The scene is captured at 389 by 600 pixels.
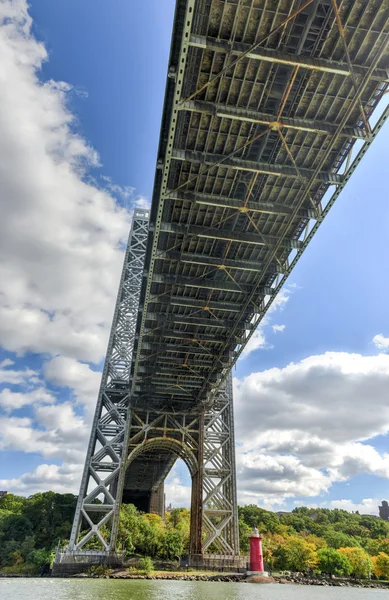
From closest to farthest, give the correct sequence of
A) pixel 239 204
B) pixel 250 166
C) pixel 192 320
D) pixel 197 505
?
pixel 250 166, pixel 239 204, pixel 192 320, pixel 197 505

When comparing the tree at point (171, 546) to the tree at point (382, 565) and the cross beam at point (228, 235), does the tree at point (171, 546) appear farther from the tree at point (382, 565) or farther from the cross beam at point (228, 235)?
the cross beam at point (228, 235)

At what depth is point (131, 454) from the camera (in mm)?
41969

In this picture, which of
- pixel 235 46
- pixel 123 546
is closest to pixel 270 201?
pixel 235 46

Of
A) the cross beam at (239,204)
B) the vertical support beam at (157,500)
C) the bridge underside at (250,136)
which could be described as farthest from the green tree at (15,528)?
the cross beam at (239,204)

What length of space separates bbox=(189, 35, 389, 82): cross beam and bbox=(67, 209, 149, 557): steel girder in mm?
33349

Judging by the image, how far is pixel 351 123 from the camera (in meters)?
18.5

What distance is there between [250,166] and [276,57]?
5200 millimetres

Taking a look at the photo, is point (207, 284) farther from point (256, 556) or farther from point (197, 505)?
point (256, 556)

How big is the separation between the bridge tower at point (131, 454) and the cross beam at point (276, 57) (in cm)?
3503

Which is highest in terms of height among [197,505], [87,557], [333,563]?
[197,505]

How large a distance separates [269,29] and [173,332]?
916 inches

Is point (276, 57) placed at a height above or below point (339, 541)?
above

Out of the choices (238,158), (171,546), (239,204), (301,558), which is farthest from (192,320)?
(301,558)

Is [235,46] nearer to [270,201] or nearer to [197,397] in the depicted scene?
[270,201]
